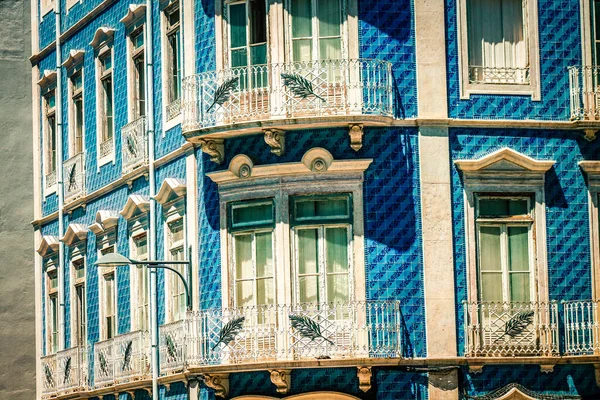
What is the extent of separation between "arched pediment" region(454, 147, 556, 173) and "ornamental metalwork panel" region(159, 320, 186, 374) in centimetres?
579

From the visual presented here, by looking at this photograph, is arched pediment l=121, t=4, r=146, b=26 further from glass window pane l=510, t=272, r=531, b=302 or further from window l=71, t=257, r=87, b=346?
glass window pane l=510, t=272, r=531, b=302

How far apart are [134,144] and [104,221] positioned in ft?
7.58

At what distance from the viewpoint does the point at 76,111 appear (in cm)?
4438

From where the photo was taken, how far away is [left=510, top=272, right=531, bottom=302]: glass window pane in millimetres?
35438

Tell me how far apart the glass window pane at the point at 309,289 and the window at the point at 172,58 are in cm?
492

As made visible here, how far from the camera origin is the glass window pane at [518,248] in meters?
35.6

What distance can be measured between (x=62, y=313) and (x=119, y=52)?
6.32 meters

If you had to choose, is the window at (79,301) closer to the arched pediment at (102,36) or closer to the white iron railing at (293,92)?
the arched pediment at (102,36)

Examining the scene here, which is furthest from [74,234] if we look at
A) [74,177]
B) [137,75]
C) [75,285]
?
[137,75]

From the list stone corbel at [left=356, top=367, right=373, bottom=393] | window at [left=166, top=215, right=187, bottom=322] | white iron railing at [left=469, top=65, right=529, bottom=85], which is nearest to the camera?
stone corbel at [left=356, top=367, right=373, bottom=393]

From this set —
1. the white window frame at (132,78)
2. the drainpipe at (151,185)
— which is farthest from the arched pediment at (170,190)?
the white window frame at (132,78)

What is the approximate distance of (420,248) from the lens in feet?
114

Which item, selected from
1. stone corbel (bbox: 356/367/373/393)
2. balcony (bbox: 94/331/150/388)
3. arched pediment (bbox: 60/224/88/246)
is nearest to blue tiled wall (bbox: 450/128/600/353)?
stone corbel (bbox: 356/367/373/393)

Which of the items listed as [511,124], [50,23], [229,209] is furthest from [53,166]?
[511,124]
